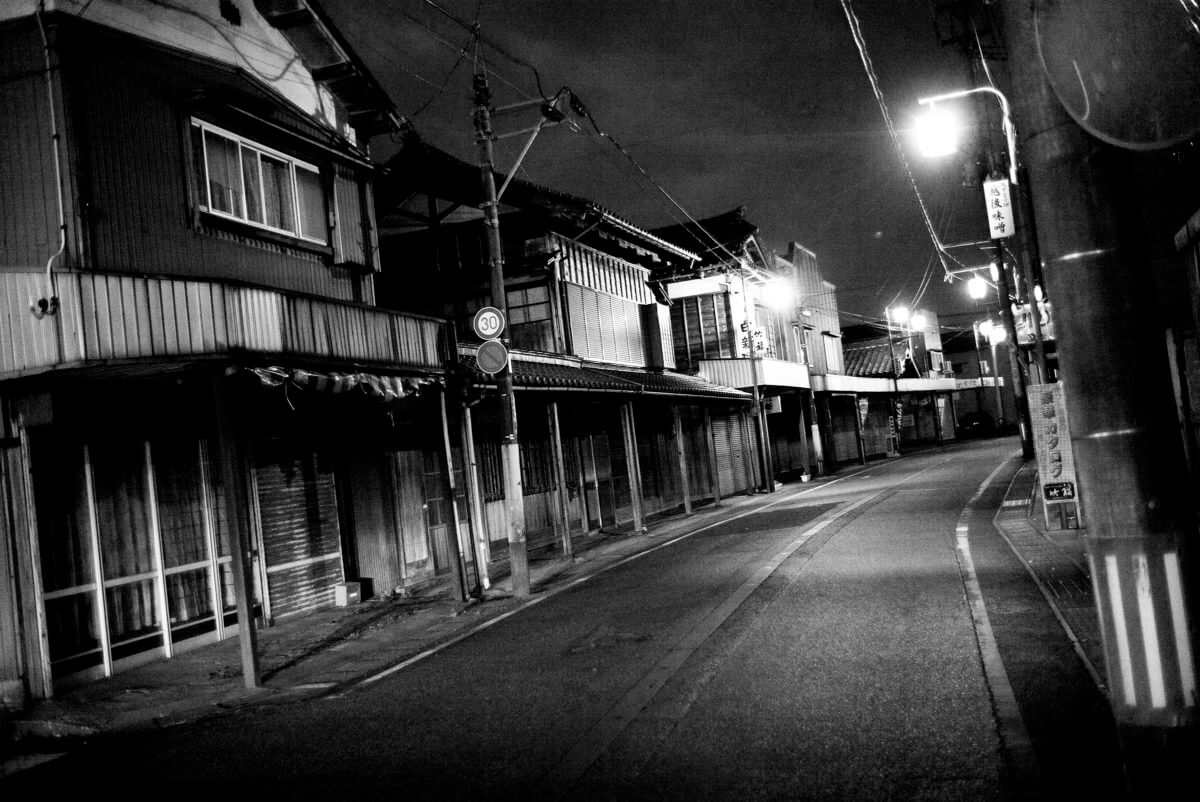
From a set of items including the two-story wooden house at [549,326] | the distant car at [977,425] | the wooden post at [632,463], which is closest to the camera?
the two-story wooden house at [549,326]

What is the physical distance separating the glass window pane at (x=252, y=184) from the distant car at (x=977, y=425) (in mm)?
61280

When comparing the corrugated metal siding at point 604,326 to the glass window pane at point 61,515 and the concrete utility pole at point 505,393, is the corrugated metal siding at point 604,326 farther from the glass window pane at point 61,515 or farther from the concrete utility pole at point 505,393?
the glass window pane at point 61,515

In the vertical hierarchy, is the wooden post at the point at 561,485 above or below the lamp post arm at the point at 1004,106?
below

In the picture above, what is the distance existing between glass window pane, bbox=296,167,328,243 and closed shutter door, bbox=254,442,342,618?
11.5ft

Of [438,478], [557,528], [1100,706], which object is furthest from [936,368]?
[1100,706]

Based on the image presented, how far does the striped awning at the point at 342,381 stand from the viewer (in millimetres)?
9109

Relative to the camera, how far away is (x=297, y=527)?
12578mm

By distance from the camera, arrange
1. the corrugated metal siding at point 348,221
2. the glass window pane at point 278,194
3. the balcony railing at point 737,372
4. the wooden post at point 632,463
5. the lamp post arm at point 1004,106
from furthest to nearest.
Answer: the balcony railing at point 737,372 → the wooden post at point 632,463 → the lamp post arm at point 1004,106 → the corrugated metal siding at point 348,221 → the glass window pane at point 278,194

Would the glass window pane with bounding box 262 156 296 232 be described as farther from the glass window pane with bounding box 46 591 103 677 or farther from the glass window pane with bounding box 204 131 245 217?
the glass window pane with bounding box 46 591 103 677

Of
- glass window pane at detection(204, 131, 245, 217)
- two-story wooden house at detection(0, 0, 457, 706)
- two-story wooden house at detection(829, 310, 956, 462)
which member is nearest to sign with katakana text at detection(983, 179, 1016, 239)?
two-story wooden house at detection(0, 0, 457, 706)

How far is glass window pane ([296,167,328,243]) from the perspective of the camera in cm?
1263

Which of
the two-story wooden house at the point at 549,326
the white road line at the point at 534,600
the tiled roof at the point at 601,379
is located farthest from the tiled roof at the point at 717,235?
the white road line at the point at 534,600

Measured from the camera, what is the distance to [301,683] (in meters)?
8.55

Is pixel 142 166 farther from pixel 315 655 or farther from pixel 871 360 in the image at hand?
pixel 871 360
